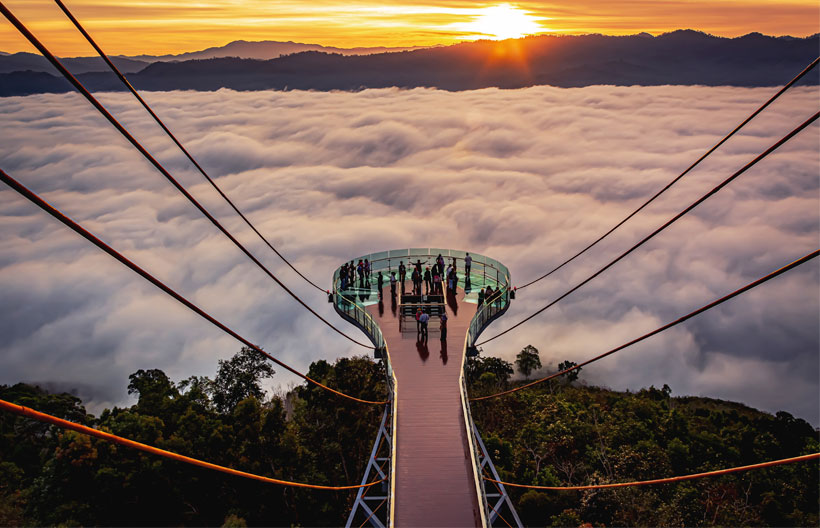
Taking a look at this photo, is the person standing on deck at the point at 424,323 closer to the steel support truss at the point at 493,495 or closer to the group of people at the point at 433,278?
the group of people at the point at 433,278

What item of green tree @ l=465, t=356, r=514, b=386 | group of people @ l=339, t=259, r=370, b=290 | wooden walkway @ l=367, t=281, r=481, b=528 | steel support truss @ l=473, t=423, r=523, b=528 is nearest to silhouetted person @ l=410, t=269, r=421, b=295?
wooden walkway @ l=367, t=281, r=481, b=528

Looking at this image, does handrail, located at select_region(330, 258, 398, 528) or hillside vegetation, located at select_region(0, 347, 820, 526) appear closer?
handrail, located at select_region(330, 258, 398, 528)

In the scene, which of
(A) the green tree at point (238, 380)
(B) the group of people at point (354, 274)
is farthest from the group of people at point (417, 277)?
(A) the green tree at point (238, 380)

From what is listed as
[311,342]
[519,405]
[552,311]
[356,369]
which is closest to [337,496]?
[356,369]

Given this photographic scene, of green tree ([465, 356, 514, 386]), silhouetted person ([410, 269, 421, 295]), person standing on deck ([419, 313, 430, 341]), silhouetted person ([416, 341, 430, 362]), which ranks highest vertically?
green tree ([465, 356, 514, 386])

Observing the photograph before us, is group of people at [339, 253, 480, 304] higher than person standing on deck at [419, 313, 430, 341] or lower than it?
higher

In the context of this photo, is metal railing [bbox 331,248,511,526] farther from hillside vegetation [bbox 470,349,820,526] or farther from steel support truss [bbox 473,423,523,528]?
hillside vegetation [bbox 470,349,820,526]
